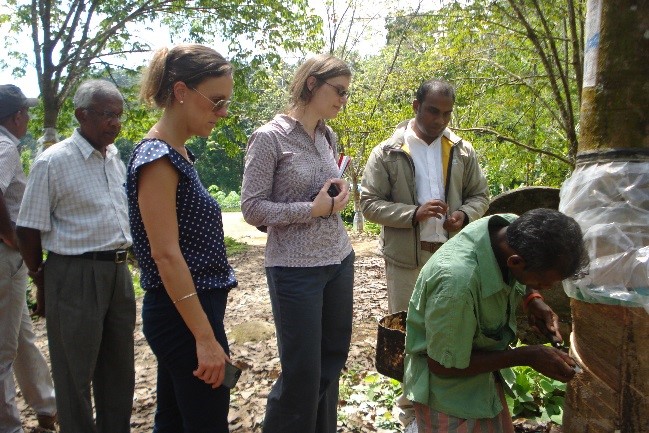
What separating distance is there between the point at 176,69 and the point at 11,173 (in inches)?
75.0

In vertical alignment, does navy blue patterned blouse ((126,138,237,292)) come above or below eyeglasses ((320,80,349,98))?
below

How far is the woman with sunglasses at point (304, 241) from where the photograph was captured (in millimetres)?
2723

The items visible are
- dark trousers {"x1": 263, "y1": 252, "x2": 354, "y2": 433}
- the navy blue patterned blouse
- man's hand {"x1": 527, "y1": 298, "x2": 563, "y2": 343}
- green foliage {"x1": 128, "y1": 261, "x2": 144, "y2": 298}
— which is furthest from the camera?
green foliage {"x1": 128, "y1": 261, "x2": 144, "y2": 298}

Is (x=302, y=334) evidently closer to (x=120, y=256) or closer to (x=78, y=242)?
(x=120, y=256)

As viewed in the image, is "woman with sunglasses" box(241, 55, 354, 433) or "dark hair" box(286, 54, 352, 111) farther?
"dark hair" box(286, 54, 352, 111)

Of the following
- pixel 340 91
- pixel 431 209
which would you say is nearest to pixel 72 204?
pixel 340 91

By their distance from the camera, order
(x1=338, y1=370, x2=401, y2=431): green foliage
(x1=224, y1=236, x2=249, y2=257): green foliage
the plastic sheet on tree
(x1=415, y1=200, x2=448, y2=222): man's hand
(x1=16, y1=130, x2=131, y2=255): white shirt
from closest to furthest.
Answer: the plastic sheet on tree → (x1=16, y1=130, x2=131, y2=255): white shirt → (x1=415, y1=200, x2=448, y2=222): man's hand → (x1=338, y1=370, x2=401, y2=431): green foliage → (x1=224, y1=236, x2=249, y2=257): green foliage

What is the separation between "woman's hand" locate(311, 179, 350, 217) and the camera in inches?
107

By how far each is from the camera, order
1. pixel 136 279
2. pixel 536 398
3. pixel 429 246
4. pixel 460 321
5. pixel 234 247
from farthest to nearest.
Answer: pixel 234 247 → pixel 136 279 → pixel 536 398 → pixel 429 246 → pixel 460 321

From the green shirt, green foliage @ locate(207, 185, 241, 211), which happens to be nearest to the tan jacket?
the green shirt

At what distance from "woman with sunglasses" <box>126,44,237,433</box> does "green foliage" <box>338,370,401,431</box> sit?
73.5 inches

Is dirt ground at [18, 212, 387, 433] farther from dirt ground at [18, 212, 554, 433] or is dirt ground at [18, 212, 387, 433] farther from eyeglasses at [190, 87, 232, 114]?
eyeglasses at [190, 87, 232, 114]

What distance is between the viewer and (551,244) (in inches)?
77.7

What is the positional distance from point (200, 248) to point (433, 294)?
906 millimetres
